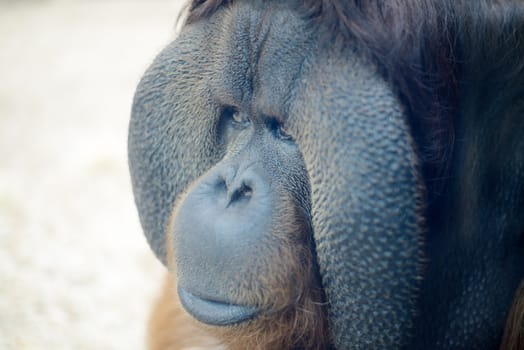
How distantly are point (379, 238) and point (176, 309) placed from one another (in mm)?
1147

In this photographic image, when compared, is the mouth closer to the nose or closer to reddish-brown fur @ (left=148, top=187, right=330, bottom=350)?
reddish-brown fur @ (left=148, top=187, right=330, bottom=350)

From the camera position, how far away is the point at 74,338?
9.18ft

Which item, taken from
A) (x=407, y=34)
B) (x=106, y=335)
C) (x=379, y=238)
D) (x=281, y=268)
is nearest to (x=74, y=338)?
(x=106, y=335)

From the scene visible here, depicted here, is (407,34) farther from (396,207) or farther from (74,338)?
→ (74,338)

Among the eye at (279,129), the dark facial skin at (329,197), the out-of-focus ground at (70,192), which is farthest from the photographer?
the out-of-focus ground at (70,192)

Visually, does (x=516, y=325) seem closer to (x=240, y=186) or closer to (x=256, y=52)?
(x=240, y=186)

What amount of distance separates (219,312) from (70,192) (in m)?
2.49

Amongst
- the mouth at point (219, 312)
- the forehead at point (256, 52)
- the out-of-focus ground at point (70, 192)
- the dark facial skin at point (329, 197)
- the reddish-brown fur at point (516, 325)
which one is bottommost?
the out-of-focus ground at point (70, 192)

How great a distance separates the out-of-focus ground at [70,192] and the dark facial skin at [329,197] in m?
0.45

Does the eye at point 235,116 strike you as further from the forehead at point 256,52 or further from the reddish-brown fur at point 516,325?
the reddish-brown fur at point 516,325

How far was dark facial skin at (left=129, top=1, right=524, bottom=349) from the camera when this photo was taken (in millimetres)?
1508

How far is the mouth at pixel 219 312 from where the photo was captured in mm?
1656

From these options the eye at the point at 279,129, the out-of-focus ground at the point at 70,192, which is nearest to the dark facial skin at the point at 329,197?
the eye at the point at 279,129

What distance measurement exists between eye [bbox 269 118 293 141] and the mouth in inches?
16.3
